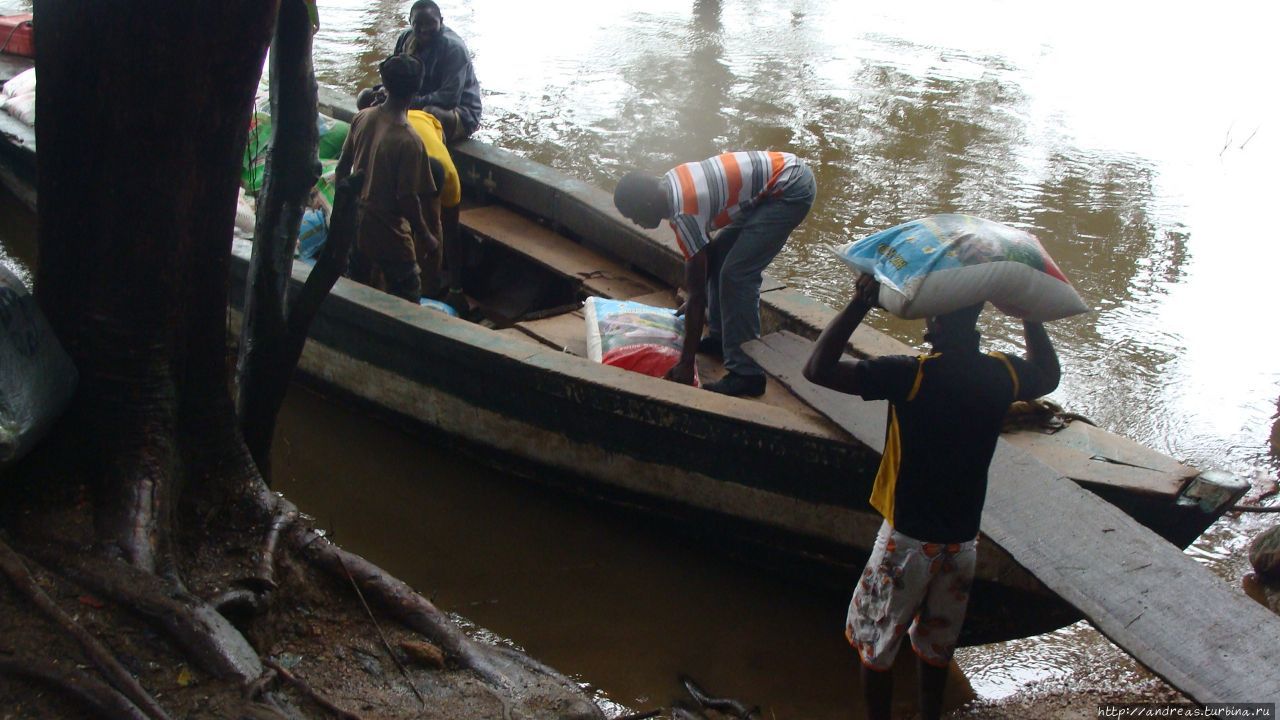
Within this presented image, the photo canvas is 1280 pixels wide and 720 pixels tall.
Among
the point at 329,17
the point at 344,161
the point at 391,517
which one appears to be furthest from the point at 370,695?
the point at 329,17

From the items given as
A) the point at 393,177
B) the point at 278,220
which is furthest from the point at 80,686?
the point at 393,177

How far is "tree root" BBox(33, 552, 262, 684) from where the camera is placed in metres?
2.75

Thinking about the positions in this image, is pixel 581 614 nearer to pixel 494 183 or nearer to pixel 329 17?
pixel 494 183

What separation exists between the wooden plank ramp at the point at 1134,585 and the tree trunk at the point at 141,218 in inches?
97.2

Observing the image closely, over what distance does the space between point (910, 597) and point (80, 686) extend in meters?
2.12

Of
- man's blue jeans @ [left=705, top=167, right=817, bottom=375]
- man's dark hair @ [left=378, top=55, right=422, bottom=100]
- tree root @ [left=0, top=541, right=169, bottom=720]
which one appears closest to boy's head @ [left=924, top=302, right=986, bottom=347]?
man's blue jeans @ [left=705, top=167, right=817, bottom=375]

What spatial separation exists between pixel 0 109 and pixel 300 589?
622 cm

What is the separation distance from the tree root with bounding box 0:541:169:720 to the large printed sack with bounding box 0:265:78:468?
28 centimetres

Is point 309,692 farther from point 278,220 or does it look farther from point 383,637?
point 278,220

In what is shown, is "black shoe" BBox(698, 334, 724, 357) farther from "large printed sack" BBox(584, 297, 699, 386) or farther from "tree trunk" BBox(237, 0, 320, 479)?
"tree trunk" BBox(237, 0, 320, 479)

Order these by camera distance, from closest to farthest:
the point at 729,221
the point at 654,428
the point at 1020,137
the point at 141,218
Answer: the point at 141,218 → the point at 654,428 → the point at 729,221 → the point at 1020,137

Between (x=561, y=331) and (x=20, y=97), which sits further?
(x=20, y=97)

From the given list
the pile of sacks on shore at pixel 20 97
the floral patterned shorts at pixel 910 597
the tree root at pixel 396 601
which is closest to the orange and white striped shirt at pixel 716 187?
the floral patterned shorts at pixel 910 597

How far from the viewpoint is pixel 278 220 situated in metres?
3.51
